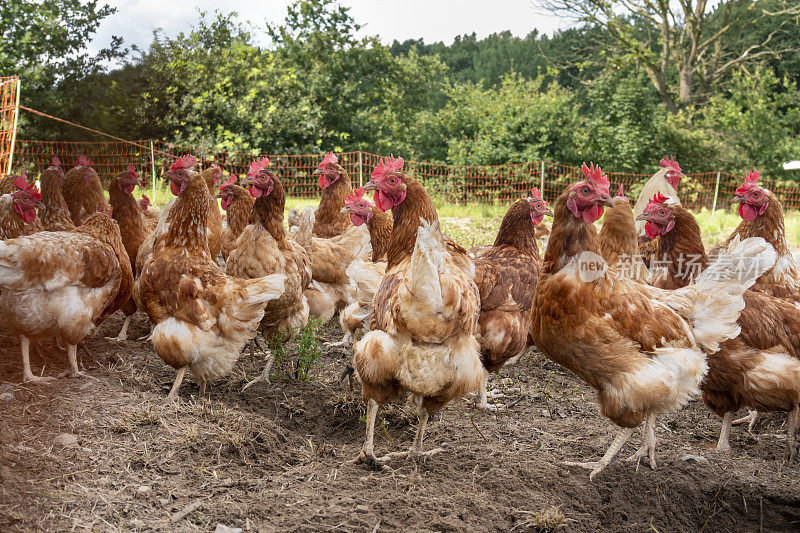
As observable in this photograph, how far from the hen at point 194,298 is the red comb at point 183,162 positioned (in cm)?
5

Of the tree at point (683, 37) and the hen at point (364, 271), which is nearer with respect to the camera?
the hen at point (364, 271)

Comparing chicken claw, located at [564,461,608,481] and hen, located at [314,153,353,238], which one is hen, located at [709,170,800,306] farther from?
hen, located at [314,153,353,238]

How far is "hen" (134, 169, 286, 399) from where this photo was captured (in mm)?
3504

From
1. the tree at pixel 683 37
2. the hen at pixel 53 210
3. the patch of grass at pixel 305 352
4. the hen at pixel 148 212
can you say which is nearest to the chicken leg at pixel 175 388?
the patch of grass at pixel 305 352

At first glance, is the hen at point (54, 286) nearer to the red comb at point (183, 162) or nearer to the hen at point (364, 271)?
the red comb at point (183, 162)

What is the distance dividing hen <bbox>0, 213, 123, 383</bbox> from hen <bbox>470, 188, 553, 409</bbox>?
101 inches

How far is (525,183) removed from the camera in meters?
14.4

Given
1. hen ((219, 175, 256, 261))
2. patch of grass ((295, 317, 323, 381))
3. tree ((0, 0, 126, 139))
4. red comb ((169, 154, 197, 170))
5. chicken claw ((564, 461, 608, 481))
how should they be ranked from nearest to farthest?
tree ((0, 0, 126, 139))
chicken claw ((564, 461, 608, 481))
red comb ((169, 154, 197, 170))
patch of grass ((295, 317, 323, 381))
hen ((219, 175, 256, 261))

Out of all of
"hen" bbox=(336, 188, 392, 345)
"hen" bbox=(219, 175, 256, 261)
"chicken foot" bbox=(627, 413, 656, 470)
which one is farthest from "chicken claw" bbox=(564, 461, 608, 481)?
"hen" bbox=(219, 175, 256, 261)

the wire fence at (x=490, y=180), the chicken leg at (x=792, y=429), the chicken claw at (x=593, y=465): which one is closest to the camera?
the chicken claw at (x=593, y=465)

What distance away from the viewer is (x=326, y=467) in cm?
283

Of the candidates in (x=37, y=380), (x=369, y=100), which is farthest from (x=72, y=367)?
(x=369, y=100)

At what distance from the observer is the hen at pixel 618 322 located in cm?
279

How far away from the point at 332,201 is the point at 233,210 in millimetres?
1283
